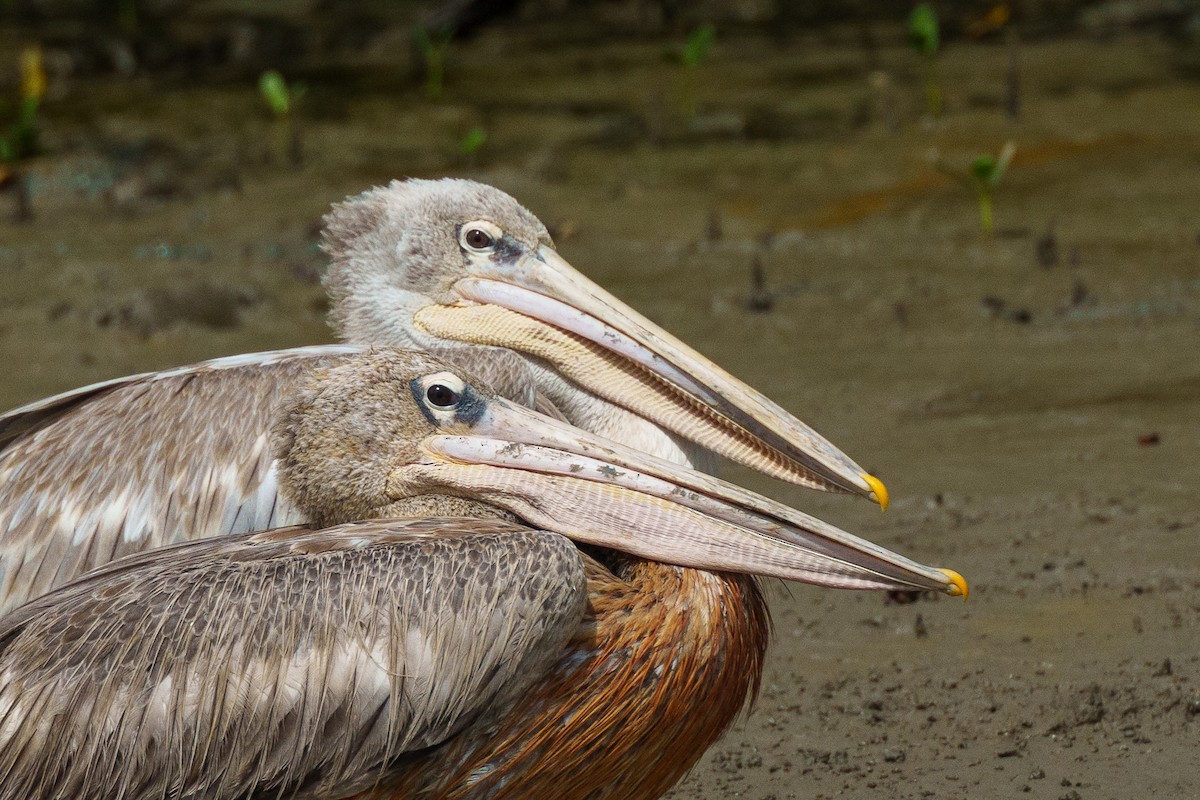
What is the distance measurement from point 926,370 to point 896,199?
7.27 ft

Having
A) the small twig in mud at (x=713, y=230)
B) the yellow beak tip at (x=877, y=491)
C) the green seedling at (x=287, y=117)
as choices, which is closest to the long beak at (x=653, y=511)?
the yellow beak tip at (x=877, y=491)

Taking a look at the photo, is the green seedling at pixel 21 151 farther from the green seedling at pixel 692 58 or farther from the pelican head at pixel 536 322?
the pelican head at pixel 536 322

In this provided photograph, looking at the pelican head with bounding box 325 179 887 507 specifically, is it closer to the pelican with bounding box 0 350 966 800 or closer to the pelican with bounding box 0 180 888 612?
the pelican with bounding box 0 180 888 612

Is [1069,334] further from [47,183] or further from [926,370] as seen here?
[47,183]

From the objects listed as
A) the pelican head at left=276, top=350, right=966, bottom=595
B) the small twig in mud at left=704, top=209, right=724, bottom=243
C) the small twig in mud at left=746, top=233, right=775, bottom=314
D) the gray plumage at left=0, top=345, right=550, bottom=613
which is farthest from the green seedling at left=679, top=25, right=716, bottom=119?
the pelican head at left=276, top=350, right=966, bottom=595

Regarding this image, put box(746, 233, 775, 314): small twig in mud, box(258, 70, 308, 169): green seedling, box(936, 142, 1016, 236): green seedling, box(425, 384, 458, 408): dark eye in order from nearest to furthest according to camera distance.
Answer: box(425, 384, 458, 408): dark eye
box(746, 233, 775, 314): small twig in mud
box(936, 142, 1016, 236): green seedling
box(258, 70, 308, 169): green seedling

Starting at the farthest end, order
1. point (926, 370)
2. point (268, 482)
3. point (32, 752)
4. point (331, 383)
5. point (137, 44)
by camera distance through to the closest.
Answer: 1. point (137, 44)
2. point (926, 370)
3. point (268, 482)
4. point (331, 383)
5. point (32, 752)

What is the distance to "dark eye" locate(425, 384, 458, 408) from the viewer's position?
3309mm

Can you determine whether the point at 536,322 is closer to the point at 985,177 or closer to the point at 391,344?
the point at 391,344

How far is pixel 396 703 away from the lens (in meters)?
2.93

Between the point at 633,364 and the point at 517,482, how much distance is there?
0.74 m

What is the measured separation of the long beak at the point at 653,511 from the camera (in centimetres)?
316

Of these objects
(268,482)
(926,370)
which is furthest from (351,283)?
(926,370)

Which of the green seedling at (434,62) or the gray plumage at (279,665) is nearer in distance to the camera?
the gray plumage at (279,665)
